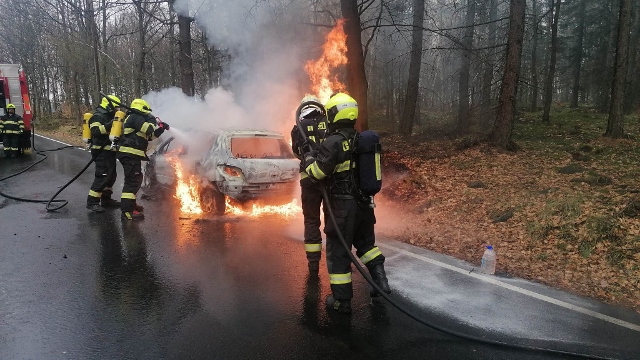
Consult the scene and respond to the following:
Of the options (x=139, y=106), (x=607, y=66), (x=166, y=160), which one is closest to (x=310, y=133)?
(x=139, y=106)

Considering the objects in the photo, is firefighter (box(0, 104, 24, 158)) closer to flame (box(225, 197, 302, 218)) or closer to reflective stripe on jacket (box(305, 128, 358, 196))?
flame (box(225, 197, 302, 218))

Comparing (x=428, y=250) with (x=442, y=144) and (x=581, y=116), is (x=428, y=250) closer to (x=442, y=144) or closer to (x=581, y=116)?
(x=442, y=144)

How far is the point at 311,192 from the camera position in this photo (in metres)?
5.14

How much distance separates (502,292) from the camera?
4.46m

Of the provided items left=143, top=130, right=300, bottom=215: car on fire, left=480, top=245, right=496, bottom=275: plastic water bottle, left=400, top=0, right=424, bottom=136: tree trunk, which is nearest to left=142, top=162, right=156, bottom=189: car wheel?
left=143, top=130, right=300, bottom=215: car on fire

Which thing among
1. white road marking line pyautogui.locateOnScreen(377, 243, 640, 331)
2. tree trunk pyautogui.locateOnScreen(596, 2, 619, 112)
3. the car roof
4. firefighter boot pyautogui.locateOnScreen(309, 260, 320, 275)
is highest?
tree trunk pyautogui.locateOnScreen(596, 2, 619, 112)

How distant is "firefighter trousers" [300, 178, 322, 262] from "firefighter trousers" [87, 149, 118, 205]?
4.53 m

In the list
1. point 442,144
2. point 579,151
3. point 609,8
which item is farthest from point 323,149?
point 609,8

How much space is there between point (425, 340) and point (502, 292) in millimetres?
1412

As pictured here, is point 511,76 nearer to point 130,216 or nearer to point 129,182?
point 129,182

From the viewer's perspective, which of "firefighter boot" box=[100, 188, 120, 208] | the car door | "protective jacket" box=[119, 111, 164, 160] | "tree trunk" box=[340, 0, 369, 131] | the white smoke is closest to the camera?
"protective jacket" box=[119, 111, 164, 160]

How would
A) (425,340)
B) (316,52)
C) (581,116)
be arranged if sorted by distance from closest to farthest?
(425,340) < (316,52) < (581,116)

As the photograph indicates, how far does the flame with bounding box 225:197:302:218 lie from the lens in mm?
7742

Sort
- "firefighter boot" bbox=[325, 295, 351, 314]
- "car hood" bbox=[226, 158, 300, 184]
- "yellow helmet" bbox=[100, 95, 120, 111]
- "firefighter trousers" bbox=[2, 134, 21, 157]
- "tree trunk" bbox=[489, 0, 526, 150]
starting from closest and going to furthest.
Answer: "firefighter boot" bbox=[325, 295, 351, 314]
"car hood" bbox=[226, 158, 300, 184]
"yellow helmet" bbox=[100, 95, 120, 111]
"tree trunk" bbox=[489, 0, 526, 150]
"firefighter trousers" bbox=[2, 134, 21, 157]
